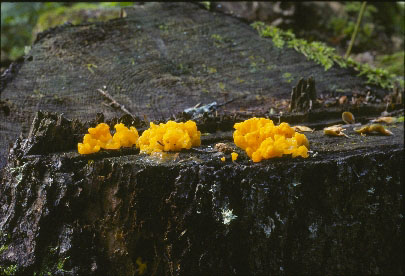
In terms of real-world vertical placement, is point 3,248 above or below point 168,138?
below

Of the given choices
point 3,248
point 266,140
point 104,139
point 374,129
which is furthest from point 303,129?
point 3,248

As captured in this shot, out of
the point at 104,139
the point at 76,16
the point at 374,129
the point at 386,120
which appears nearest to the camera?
the point at 104,139

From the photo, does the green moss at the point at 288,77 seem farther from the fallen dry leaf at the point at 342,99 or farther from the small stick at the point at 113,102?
the small stick at the point at 113,102

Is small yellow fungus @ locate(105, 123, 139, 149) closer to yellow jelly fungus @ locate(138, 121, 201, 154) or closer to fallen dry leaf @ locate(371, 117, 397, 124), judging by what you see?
yellow jelly fungus @ locate(138, 121, 201, 154)

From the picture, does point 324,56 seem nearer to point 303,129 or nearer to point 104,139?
point 303,129

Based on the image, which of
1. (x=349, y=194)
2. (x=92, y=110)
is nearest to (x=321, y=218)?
(x=349, y=194)

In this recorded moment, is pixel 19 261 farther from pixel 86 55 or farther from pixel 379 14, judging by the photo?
pixel 379 14

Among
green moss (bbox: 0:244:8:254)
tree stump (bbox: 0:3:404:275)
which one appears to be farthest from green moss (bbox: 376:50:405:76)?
green moss (bbox: 0:244:8:254)
